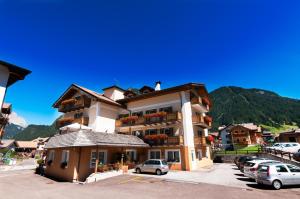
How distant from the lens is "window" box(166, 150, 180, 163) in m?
26.2

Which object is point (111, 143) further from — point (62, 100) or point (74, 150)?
point (62, 100)

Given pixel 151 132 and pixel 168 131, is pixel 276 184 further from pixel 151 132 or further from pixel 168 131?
pixel 151 132

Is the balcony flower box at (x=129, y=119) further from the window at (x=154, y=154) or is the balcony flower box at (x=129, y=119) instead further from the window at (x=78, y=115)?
the window at (x=78, y=115)

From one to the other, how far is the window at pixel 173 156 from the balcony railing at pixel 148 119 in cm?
459

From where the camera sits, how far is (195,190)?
45.7 ft

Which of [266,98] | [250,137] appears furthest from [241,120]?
[250,137]

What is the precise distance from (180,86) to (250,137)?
4962 centimetres

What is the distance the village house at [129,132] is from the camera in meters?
21.4

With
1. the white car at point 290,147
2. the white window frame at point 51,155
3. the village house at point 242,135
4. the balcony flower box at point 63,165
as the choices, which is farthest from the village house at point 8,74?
the village house at point 242,135

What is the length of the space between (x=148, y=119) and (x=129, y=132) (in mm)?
4406

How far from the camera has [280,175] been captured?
45.9 feet

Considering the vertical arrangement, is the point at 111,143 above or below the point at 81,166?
above

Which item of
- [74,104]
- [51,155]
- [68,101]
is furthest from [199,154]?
[68,101]

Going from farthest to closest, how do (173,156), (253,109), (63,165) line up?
(253,109) → (173,156) → (63,165)
